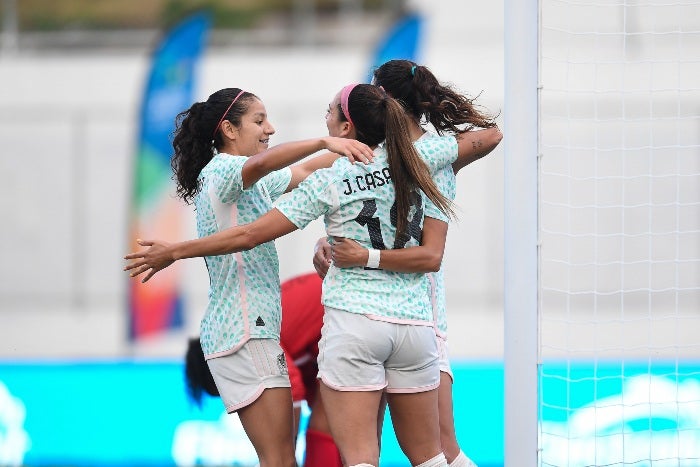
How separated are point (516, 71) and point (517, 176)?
1.20 ft

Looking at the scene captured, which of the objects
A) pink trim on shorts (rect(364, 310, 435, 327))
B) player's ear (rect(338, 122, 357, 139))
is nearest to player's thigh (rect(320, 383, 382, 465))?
pink trim on shorts (rect(364, 310, 435, 327))

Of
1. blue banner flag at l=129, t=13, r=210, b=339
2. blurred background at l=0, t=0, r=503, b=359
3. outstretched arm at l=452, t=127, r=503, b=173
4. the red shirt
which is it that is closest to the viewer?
outstretched arm at l=452, t=127, r=503, b=173

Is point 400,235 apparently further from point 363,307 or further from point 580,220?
point 580,220

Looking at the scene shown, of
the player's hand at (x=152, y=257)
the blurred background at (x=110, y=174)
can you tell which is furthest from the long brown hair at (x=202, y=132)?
the blurred background at (x=110, y=174)

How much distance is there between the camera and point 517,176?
3627 millimetres

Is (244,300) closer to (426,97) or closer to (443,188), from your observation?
(443,188)

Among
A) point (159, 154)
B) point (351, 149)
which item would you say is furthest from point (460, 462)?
point (159, 154)

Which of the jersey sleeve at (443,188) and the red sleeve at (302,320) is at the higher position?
the jersey sleeve at (443,188)

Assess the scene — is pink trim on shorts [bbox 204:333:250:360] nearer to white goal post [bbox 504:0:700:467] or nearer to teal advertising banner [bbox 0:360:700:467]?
white goal post [bbox 504:0:700:467]

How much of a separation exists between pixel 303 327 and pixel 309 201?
49.0 inches

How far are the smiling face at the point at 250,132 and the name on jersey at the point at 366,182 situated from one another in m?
0.49

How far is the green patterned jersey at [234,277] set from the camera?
132 inches

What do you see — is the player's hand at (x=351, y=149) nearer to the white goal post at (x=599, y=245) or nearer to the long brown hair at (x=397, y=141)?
the long brown hair at (x=397, y=141)

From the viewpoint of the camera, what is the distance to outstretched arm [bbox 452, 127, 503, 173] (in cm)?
345
